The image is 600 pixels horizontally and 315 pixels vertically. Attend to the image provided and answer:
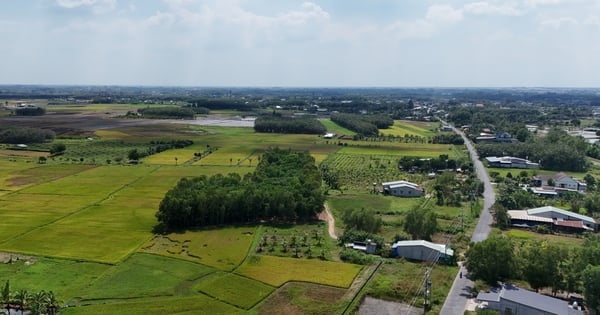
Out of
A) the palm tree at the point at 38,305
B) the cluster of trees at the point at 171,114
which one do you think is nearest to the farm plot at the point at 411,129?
the cluster of trees at the point at 171,114

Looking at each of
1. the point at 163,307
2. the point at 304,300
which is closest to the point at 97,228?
the point at 163,307

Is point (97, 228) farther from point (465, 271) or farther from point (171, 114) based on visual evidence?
point (171, 114)

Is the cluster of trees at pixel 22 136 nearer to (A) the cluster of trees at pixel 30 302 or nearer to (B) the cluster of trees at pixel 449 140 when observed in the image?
(A) the cluster of trees at pixel 30 302

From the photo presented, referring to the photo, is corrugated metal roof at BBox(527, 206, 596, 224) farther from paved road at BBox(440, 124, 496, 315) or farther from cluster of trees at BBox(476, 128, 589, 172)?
cluster of trees at BBox(476, 128, 589, 172)

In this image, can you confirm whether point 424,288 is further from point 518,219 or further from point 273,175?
point 273,175

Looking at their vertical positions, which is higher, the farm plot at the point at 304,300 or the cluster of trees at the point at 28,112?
the cluster of trees at the point at 28,112

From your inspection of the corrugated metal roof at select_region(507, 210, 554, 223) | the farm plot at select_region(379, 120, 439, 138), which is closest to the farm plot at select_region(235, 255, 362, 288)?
the corrugated metal roof at select_region(507, 210, 554, 223)
